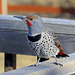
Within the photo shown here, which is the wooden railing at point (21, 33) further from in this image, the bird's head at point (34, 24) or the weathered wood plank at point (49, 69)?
the weathered wood plank at point (49, 69)

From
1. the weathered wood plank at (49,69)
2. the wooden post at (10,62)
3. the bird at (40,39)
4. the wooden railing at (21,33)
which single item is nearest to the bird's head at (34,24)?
the bird at (40,39)

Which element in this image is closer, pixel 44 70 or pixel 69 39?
pixel 44 70

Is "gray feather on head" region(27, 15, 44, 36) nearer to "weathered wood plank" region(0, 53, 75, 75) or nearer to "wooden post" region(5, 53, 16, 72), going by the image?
"weathered wood plank" region(0, 53, 75, 75)

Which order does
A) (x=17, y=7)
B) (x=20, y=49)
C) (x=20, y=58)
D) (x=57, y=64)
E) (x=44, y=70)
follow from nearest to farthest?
1. (x=44, y=70)
2. (x=57, y=64)
3. (x=20, y=49)
4. (x=20, y=58)
5. (x=17, y=7)

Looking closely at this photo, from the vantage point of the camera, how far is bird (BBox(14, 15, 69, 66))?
2.71 metres

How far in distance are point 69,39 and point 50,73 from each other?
3.01 ft

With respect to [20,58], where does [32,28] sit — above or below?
above

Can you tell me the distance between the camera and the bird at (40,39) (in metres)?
2.71

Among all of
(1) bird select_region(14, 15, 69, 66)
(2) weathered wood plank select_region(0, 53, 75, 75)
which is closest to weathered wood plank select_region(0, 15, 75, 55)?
(1) bird select_region(14, 15, 69, 66)

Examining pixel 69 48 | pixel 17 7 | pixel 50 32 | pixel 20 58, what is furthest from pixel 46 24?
pixel 17 7

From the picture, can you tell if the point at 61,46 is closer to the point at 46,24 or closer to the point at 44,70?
the point at 46,24

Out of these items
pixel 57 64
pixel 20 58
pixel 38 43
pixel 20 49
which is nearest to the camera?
pixel 57 64

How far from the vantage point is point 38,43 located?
271 cm

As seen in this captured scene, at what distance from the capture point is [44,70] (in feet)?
6.88
